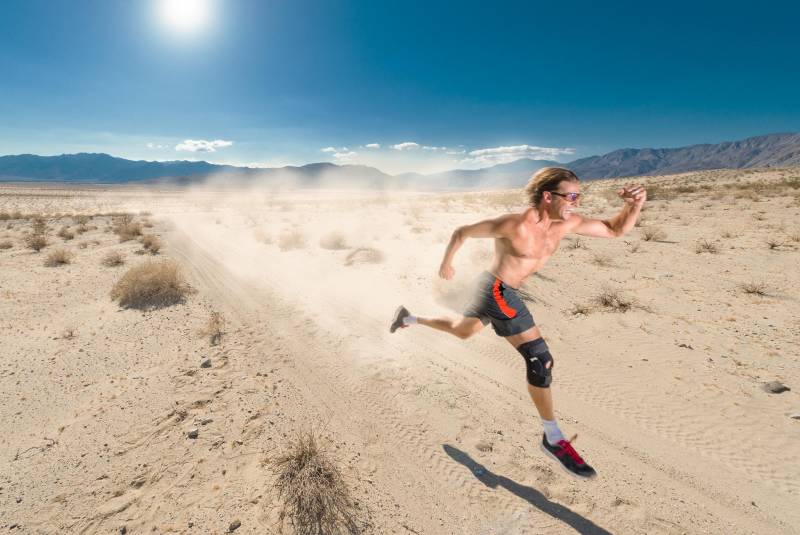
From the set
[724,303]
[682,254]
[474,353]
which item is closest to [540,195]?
[474,353]

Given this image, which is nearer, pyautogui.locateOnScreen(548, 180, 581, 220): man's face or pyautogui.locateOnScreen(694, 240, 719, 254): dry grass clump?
pyautogui.locateOnScreen(548, 180, 581, 220): man's face

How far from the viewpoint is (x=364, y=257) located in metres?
11.8

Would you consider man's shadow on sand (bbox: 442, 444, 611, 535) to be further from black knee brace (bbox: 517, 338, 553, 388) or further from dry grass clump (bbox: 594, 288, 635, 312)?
dry grass clump (bbox: 594, 288, 635, 312)

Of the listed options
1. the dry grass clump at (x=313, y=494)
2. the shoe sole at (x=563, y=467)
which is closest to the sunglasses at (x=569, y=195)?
the shoe sole at (x=563, y=467)

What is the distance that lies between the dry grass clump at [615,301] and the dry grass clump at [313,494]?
632 cm

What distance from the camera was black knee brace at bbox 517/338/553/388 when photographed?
327 cm

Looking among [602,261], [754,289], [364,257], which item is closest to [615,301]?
[754,289]

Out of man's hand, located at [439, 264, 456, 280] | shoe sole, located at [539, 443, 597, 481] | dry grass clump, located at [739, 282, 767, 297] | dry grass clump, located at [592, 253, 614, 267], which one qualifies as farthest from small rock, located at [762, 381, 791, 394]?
dry grass clump, located at [592, 253, 614, 267]

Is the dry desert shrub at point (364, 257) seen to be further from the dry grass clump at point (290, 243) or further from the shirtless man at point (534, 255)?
the shirtless man at point (534, 255)

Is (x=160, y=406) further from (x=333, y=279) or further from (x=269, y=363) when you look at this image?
(x=333, y=279)

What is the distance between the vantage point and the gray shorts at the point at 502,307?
321 centimetres

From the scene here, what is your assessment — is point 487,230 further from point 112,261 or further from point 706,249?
point 112,261

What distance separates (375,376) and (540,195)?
3.14 m

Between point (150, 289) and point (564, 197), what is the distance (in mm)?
8685
